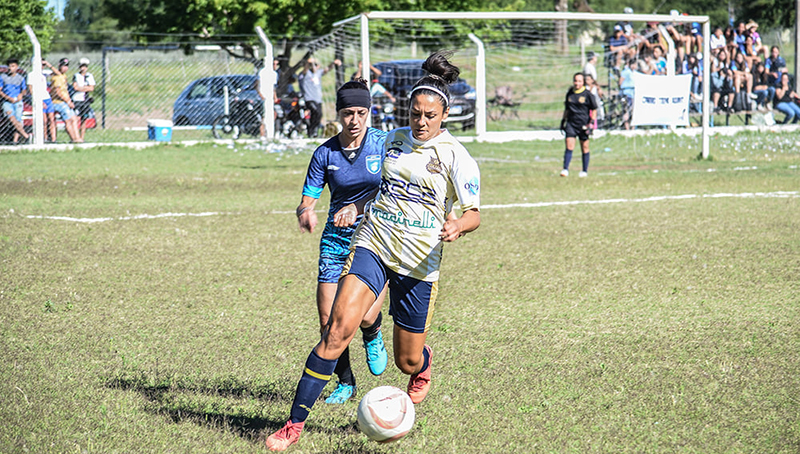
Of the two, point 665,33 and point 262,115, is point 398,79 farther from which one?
point 665,33

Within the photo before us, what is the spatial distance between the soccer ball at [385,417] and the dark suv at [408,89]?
18769mm

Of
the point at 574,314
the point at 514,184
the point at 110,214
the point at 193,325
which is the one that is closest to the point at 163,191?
the point at 110,214

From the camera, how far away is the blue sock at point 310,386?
14.5 ft

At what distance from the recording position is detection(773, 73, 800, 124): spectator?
2570 centimetres

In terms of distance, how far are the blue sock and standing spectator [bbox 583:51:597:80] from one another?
19840 mm

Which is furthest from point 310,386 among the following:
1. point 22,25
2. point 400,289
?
point 22,25

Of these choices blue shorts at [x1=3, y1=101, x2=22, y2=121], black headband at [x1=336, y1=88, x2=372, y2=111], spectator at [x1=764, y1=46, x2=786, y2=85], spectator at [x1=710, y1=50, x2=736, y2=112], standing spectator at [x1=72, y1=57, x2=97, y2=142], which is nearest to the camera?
black headband at [x1=336, y1=88, x2=372, y2=111]

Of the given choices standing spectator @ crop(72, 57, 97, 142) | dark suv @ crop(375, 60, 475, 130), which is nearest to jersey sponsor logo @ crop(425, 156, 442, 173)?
dark suv @ crop(375, 60, 475, 130)

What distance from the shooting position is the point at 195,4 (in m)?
30.5

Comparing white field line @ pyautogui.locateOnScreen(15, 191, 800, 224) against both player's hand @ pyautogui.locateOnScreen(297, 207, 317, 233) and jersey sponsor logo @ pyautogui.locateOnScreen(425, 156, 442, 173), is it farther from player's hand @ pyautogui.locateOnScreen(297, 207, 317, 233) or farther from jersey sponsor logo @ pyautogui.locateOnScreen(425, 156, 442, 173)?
jersey sponsor logo @ pyautogui.locateOnScreen(425, 156, 442, 173)

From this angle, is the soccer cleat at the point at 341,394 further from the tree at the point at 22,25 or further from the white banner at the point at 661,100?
the tree at the point at 22,25

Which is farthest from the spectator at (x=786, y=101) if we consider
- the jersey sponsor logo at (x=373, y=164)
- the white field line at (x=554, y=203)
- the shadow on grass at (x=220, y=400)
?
the shadow on grass at (x=220, y=400)

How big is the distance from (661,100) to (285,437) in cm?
1802

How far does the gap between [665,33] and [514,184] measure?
8.94 metres
